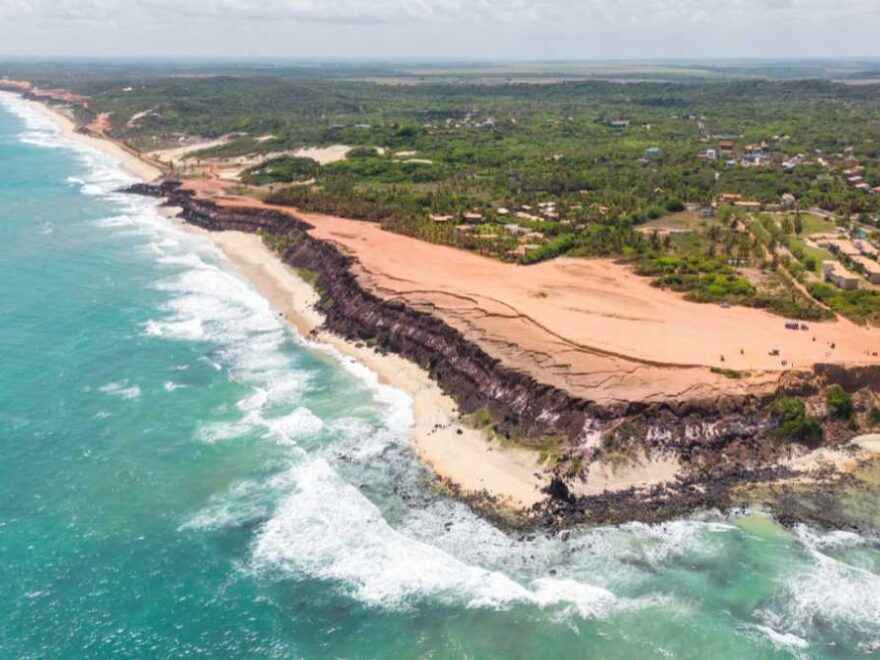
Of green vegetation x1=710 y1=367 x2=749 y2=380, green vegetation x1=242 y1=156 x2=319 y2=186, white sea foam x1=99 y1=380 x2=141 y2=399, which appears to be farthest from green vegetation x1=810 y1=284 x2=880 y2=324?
green vegetation x1=242 y1=156 x2=319 y2=186

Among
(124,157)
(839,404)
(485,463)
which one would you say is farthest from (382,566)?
(124,157)

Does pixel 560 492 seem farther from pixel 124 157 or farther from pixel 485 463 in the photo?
pixel 124 157

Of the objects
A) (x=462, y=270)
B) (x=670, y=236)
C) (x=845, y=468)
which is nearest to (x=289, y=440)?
(x=462, y=270)

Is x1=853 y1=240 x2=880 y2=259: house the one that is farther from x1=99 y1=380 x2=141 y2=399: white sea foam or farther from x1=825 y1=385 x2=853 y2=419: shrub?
x1=99 y1=380 x2=141 y2=399: white sea foam

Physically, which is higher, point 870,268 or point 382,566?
point 870,268

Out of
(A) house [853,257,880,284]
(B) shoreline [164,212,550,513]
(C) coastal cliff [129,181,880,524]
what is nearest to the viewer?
(C) coastal cliff [129,181,880,524]
